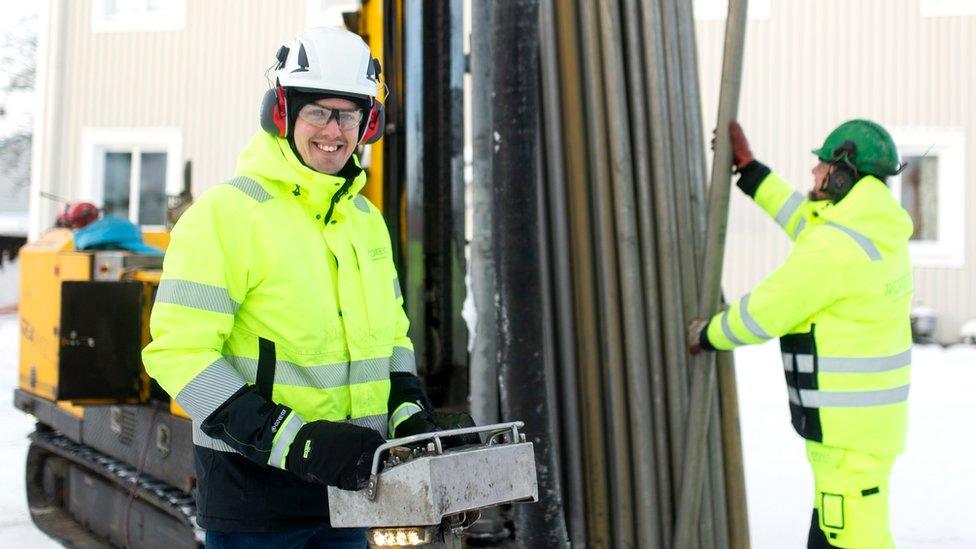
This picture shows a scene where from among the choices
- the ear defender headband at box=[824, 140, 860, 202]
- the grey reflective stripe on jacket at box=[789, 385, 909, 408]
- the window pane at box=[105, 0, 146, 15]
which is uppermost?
the window pane at box=[105, 0, 146, 15]

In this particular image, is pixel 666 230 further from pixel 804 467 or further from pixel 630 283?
pixel 804 467

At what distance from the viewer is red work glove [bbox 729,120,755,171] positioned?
315 cm

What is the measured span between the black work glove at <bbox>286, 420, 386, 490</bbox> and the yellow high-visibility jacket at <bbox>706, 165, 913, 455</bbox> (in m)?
1.65

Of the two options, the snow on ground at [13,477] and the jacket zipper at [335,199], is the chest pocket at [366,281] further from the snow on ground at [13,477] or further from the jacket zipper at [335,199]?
the snow on ground at [13,477]

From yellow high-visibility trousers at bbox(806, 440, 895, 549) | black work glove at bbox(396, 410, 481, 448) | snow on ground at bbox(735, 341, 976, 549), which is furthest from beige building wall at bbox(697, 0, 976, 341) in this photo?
black work glove at bbox(396, 410, 481, 448)

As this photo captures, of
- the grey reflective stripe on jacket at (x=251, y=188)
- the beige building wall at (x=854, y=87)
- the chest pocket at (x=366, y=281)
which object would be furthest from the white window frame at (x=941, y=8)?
the grey reflective stripe on jacket at (x=251, y=188)

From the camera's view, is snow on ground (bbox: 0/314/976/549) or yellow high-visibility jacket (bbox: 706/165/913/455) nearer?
yellow high-visibility jacket (bbox: 706/165/913/455)

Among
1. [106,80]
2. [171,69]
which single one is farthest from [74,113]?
[171,69]

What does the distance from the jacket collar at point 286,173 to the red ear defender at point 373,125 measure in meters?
0.15

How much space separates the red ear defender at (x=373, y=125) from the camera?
196 cm

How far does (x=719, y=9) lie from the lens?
1039cm

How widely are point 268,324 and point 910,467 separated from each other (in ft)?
16.9

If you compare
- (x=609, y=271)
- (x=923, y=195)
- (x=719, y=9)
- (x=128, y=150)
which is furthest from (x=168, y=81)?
(x=609, y=271)

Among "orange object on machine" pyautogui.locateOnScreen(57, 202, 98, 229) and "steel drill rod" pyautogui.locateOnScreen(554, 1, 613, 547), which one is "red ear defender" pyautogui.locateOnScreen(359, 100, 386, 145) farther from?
"orange object on machine" pyautogui.locateOnScreen(57, 202, 98, 229)
